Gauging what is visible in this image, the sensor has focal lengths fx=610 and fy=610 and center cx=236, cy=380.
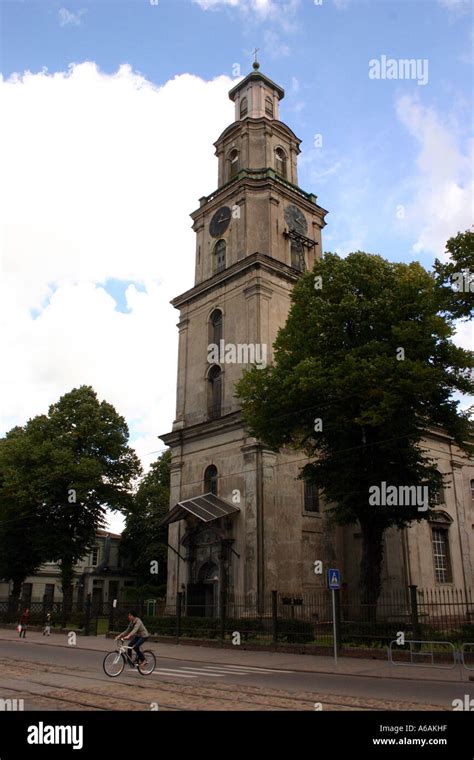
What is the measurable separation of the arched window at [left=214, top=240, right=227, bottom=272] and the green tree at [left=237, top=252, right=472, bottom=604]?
14293mm

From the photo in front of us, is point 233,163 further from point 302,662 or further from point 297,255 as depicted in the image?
point 302,662

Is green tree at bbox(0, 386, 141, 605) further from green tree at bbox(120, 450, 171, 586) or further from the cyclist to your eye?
the cyclist

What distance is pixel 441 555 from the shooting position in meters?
34.2

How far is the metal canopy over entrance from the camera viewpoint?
29.7m

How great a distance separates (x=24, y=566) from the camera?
4538 cm

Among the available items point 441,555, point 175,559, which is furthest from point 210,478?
point 441,555

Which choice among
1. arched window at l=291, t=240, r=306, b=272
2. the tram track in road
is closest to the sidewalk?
the tram track in road

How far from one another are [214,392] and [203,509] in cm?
794

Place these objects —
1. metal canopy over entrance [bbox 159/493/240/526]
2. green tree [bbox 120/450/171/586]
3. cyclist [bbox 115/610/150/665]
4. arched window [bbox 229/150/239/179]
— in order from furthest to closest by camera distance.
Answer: green tree [bbox 120/450/171/586]
arched window [bbox 229/150/239/179]
metal canopy over entrance [bbox 159/493/240/526]
cyclist [bbox 115/610/150/665]

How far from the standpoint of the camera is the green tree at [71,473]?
40.0 meters

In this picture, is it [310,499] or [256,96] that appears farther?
[256,96]

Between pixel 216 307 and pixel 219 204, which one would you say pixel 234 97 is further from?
pixel 216 307
